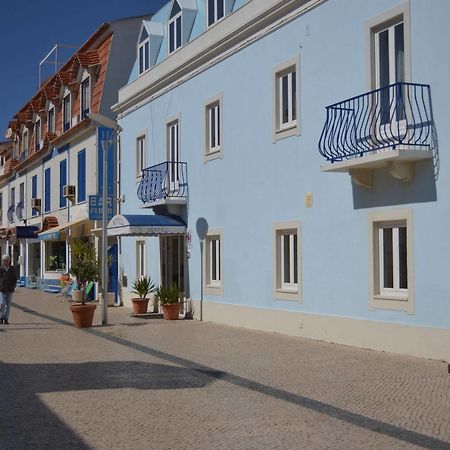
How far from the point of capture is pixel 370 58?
40.4ft

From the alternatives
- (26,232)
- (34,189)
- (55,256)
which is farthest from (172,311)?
(34,189)

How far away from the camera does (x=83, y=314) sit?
55.9ft

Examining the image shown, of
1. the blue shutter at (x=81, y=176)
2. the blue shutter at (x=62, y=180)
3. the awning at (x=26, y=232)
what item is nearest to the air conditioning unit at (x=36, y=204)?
the awning at (x=26, y=232)

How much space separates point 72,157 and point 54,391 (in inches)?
876

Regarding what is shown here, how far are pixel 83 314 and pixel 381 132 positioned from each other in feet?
27.6

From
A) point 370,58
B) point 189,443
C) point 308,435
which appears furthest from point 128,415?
point 370,58

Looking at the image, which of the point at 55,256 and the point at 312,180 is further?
the point at 55,256

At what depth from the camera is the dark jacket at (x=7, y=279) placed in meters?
18.2

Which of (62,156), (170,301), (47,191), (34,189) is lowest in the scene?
(170,301)

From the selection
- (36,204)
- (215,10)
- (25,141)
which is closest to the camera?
(215,10)

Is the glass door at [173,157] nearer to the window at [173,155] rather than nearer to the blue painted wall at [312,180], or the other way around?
the window at [173,155]

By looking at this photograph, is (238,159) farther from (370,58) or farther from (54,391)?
(54,391)

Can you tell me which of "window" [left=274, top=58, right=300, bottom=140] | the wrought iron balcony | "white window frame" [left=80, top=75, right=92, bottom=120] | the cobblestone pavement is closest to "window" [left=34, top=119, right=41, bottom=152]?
the wrought iron balcony

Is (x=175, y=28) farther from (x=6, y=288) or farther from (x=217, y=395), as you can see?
(x=217, y=395)
